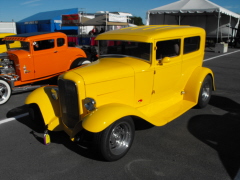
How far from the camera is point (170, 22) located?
23.1 metres

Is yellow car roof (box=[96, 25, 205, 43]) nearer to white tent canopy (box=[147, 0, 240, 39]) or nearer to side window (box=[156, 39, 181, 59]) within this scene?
side window (box=[156, 39, 181, 59])

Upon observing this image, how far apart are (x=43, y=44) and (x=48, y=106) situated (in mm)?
3738

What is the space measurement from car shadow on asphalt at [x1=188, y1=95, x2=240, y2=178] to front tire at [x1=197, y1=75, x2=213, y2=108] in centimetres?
31

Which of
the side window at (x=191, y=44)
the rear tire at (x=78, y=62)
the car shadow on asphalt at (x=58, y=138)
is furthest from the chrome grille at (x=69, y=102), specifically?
the rear tire at (x=78, y=62)

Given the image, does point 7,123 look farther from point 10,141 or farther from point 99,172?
point 99,172

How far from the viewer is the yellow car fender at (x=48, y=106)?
12.2 ft

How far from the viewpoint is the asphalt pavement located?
2977mm

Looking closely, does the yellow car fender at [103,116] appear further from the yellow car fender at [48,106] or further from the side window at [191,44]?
the side window at [191,44]

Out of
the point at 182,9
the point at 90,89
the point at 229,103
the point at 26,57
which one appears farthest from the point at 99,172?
the point at 182,9

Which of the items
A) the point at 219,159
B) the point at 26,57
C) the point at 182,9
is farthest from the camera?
the point at 182,9

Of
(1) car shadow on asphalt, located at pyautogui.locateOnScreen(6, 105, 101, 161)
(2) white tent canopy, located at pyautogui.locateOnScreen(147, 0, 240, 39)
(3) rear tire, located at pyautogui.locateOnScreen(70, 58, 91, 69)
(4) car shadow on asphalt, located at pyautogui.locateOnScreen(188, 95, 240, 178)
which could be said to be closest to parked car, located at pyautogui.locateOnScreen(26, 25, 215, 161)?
(1) car shadow on asphalt, located at pyautogui.locateOnScreen(6, 105, 101, 161)

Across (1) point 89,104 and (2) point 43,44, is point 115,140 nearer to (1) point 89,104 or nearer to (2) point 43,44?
(1) point 89,104

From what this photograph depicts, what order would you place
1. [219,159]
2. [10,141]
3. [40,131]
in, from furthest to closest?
[40,131], [10,141], [219,159]

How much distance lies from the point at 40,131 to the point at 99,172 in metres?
1.75
